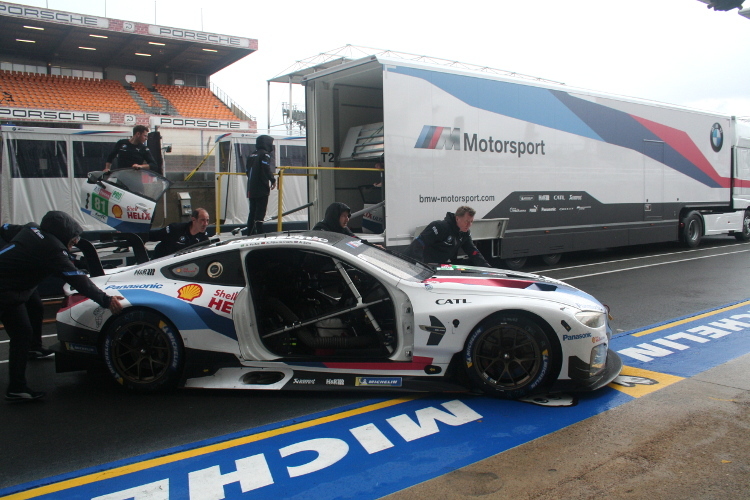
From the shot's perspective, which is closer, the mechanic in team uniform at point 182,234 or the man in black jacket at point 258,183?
the mechanic in team uniform at point 182,234

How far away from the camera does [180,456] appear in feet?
11.7

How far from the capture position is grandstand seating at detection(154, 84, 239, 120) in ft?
108

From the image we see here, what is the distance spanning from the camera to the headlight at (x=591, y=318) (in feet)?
13.9

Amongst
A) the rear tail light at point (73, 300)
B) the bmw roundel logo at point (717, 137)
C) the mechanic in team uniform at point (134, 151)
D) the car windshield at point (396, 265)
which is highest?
the bmw roundel logo at point (717, 137)

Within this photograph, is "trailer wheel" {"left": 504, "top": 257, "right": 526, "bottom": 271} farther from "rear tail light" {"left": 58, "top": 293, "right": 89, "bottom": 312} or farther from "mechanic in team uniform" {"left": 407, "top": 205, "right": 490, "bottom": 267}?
"rear tail light" {"left": 58, "top": 293, "right": 89, "bottom": 312}

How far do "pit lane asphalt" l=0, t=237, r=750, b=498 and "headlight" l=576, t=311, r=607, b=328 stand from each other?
62cm

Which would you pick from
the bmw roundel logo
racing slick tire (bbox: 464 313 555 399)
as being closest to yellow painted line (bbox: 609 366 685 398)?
racing slick tire (bbox: 464 313 555 399)

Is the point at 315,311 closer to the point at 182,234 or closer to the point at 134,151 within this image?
the point at 182,234

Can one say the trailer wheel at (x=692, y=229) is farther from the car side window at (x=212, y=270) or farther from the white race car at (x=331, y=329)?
the car side window at (x=212, y=270)

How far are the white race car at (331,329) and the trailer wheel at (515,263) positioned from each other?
670cm

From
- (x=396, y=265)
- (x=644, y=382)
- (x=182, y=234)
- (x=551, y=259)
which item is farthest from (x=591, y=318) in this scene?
(x=551, y=259)

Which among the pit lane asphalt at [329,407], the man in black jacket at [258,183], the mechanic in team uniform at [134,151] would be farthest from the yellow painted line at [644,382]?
the mechanic in team uniform at [134,151]

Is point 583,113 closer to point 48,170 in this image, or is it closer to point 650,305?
point 650,305

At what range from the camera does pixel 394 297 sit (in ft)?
14.4
